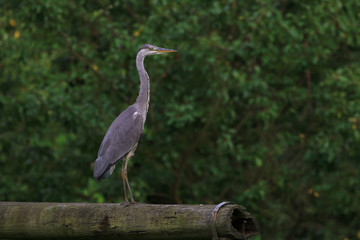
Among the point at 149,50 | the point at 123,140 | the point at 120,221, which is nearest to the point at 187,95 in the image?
the point at 149,50

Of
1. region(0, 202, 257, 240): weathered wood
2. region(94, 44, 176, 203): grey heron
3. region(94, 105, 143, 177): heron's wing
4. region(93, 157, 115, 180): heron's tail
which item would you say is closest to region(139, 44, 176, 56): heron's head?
region(94, 44, 176, 203): grey heron

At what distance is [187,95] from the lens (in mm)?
9367

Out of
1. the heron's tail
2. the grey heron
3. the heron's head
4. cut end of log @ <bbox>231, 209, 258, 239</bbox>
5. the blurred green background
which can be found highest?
cut end of log @ <bbox>231, 209, 258, 239</bbox>

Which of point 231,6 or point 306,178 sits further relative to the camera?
point 306,178

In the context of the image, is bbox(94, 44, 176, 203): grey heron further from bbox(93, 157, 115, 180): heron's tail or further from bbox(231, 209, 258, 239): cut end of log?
bbox(231, 209, 258, 239): cut end of log

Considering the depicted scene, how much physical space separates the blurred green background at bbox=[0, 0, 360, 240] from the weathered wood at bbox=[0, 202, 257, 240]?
4078 millimetres

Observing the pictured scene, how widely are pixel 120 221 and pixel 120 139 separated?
165 centimetres

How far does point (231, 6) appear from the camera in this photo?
9.35 m

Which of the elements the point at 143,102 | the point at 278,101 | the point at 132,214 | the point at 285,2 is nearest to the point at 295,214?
the point at 278,101

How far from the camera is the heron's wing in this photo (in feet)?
18.1

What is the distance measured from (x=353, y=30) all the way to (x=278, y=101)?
4.75 feet

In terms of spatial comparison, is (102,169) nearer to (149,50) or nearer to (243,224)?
(149,50)

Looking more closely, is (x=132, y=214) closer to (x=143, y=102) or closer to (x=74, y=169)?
(x=143, y=102)

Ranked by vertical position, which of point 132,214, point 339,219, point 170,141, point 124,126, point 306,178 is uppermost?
point 132,214
